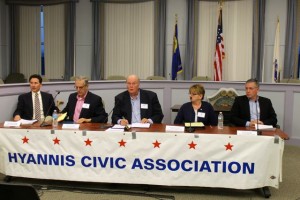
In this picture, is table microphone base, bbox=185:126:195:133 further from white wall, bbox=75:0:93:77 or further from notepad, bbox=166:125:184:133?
white wall, bbox=75:0:93:77

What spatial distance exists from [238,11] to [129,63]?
2.95m

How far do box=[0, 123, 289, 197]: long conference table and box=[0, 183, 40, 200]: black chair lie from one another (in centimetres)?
198

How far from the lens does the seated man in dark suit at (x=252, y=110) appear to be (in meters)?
4.32

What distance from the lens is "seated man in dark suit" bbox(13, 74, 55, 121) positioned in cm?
459

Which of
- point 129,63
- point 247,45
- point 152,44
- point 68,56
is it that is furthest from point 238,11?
point 68,56

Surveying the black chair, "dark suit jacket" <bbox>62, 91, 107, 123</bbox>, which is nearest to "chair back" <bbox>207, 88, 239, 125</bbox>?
"dark suit jacket" <bbox>62, 91, 107, 123</bbox>

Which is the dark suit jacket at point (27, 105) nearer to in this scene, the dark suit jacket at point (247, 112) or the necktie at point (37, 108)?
the necktie at point (37, 108)

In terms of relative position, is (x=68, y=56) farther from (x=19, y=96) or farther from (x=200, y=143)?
(x=200, y=143)

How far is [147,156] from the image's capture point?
3420 mm

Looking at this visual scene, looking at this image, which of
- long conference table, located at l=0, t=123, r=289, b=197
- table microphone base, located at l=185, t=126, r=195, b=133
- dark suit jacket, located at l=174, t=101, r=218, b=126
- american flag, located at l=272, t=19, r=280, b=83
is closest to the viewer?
long conference table, located at l=0, t=123, r=289, b=197

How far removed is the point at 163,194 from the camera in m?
3.56

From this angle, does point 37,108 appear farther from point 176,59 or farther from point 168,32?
point 168,32

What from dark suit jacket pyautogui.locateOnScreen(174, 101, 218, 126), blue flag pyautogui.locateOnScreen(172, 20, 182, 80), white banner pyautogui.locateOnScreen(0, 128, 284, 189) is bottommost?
white banner pyautogui.locateOnScreen(0, 128, 284, 189)

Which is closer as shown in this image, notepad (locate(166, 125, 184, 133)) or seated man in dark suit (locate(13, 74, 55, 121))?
notepad (locate(166, 125, 184, 133))
